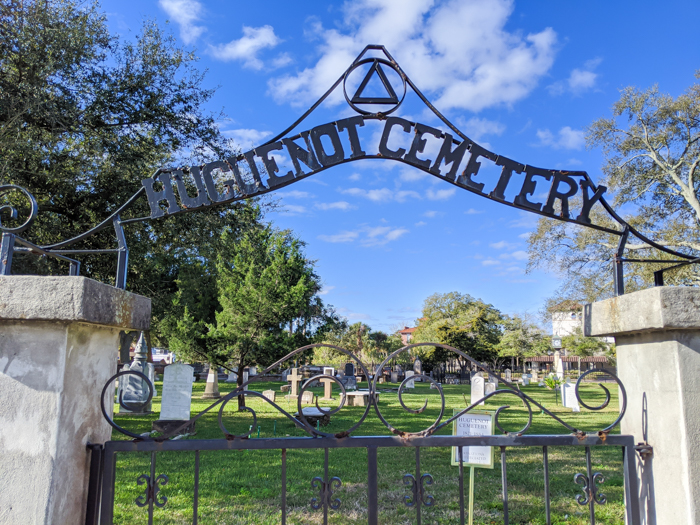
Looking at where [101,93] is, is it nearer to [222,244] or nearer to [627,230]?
[222,244]

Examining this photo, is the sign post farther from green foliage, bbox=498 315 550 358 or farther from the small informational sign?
green foliage, bbox=498 315 550 358

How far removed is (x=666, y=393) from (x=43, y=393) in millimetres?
2854

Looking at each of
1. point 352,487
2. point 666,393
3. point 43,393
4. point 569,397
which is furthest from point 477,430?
point 569,397

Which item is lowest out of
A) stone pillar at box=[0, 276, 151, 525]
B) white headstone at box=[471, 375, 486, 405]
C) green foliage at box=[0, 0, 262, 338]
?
white headstone at box=[471, 375, 486, 405]

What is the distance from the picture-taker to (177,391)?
9867mm

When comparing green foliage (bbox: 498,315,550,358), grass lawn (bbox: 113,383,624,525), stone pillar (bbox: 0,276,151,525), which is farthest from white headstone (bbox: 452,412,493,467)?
green foliage (bbox: 498,315,550,358)

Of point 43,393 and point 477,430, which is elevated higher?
point 43,393

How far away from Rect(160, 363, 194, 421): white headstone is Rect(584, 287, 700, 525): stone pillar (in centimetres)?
912

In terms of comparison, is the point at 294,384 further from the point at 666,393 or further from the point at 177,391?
the point at 666,393

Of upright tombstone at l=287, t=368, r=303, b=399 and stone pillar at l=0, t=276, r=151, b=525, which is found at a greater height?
stone pillar at l=0, t=276, r=151, b=525

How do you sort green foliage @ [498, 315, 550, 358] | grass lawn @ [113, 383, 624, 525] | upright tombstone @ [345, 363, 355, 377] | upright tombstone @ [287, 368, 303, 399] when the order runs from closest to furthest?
grass lawn @ [113, 383, 624, 525] → upright tombstone @ [287, 368, 303, 399] → upright tombstone @ [345, 363, 355, 377] → green foliage @ [498, 315, 550, 358]

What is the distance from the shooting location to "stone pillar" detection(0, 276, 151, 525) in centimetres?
190

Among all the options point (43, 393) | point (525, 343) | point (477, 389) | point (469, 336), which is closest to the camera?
point (43, 393)

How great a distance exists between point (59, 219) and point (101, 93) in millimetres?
2421
